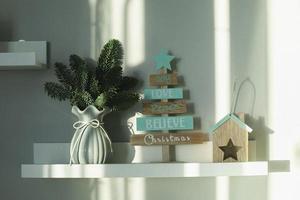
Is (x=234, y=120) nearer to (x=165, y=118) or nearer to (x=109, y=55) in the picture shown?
(x=165, y=118)

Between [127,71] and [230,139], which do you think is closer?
[230,139]

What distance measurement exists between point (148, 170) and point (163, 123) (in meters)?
0.18

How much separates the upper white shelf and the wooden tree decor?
371 mm

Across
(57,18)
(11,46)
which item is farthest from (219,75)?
(11,46)

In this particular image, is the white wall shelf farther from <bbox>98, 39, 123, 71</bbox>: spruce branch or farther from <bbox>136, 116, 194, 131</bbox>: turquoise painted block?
<bbox>98, 39, 123, 71</bbox>: spruce branch

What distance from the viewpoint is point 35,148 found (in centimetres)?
197

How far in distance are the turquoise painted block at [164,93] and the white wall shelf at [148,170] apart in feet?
0.78

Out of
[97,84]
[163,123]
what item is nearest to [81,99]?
[97,84]

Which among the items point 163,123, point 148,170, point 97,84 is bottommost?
point 148,170

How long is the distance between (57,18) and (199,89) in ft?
1.78

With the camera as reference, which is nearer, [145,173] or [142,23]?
[145,173]

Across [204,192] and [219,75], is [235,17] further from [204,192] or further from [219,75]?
[204,192]

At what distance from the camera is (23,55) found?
1.84 m

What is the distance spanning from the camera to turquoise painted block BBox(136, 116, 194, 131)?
6.29 feet
